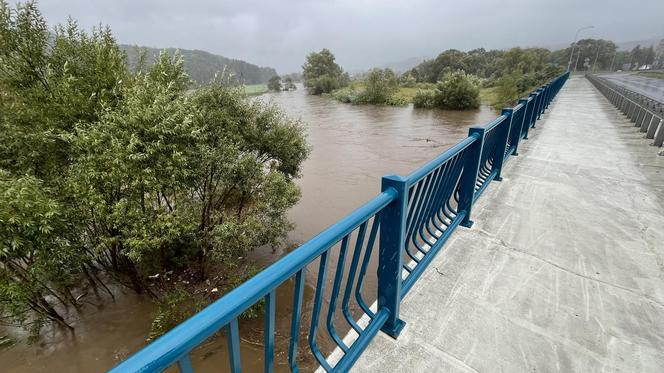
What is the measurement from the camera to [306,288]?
759cm

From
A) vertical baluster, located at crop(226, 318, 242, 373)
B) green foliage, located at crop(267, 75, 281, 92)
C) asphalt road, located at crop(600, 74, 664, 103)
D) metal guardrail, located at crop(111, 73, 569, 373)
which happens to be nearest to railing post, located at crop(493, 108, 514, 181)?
metal guardrail, located at crop(111, 73, 569, 373)

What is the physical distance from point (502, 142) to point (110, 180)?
22.5ft

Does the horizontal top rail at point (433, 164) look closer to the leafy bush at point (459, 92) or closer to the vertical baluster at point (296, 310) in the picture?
the vertical baluster at point (296, 310)

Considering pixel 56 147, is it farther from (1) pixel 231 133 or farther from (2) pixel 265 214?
(2) pixel 265 214

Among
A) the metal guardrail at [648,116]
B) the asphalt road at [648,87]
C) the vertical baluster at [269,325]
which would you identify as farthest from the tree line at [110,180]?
the asphalt road at [648,87]

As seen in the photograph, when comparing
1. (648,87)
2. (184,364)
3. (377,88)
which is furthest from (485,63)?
(184,364)

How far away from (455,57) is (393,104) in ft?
141

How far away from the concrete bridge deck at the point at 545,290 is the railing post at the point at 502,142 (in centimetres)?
31

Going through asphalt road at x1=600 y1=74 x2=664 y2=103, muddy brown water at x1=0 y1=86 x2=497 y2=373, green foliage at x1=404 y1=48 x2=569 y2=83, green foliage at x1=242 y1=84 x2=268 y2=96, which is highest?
green foliage at x1=404 y1=48 x2=569 y2=83

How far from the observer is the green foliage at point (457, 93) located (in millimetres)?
31989

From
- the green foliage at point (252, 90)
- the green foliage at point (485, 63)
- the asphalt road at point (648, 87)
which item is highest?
the green foliage at point (485, 63)

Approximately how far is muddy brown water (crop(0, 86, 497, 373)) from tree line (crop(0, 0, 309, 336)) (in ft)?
1.75

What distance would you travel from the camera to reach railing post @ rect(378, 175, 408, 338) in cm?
176

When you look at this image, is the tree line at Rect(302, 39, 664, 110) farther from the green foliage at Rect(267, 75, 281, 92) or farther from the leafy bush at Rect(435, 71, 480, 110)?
the green foliage at Rect(267, 75, 281, 92)
